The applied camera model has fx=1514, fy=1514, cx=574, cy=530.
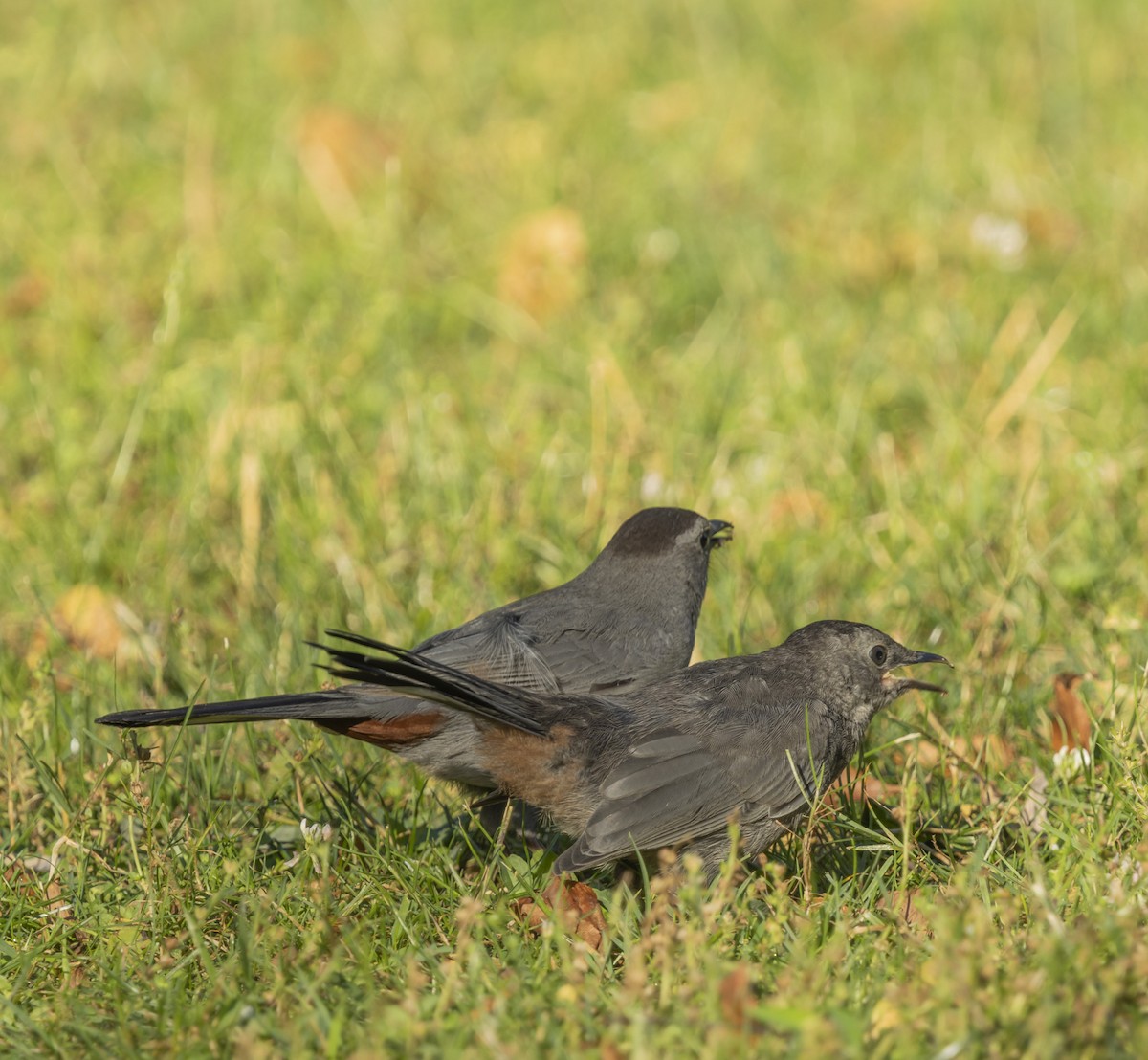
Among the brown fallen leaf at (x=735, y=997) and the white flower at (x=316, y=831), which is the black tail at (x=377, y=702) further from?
the brown fallen leaf at (x=735, y=997)

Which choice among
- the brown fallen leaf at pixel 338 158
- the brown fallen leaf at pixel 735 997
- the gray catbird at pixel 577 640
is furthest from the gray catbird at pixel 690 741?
the brown fallen leaf at pixel 338 158

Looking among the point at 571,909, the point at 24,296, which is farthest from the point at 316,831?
the point at 24,296

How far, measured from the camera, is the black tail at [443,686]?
10.9 feet

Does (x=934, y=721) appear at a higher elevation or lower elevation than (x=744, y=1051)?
lower

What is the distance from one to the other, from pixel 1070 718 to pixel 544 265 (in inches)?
162

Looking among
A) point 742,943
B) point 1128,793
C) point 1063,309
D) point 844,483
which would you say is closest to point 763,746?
point 742,943

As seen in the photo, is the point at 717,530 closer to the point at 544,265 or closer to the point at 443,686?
the point at 443,686

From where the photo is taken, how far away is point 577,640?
175 inches

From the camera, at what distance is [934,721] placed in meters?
4.19

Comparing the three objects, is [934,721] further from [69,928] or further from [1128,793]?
[69,928]

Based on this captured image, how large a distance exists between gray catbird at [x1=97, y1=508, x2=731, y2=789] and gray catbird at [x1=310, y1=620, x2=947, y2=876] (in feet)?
0.36

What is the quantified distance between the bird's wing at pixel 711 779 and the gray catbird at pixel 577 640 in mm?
400

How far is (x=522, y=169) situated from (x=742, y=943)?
5874 millimetres

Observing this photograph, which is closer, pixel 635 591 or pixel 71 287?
pixel 635 591
